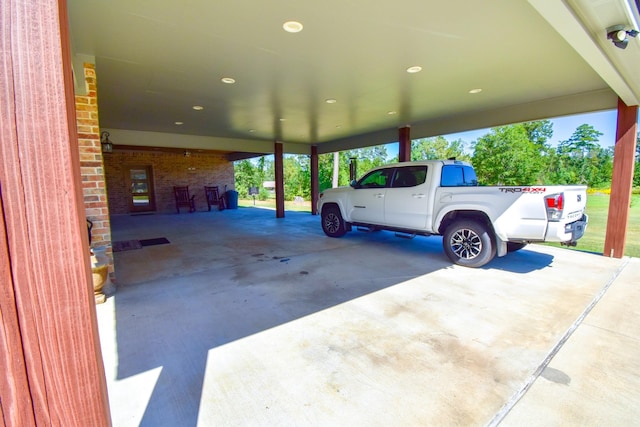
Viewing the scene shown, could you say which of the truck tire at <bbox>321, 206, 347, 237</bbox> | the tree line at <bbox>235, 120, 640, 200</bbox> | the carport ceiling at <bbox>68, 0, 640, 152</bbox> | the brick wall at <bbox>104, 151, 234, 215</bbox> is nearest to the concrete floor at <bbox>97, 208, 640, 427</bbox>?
the truck tire at <bbox>321, 206, 347, 237</bbox>

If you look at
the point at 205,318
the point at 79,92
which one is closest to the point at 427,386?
the point at 205,318

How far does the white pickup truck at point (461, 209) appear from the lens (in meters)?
4.14

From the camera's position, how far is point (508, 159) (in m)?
16.8

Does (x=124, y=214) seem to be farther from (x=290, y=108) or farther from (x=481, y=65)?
(x=481, y=65)

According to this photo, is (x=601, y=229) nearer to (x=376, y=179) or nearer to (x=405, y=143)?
(x=405, y=143)

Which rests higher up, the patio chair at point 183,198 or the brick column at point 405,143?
the brick column at point 405,143

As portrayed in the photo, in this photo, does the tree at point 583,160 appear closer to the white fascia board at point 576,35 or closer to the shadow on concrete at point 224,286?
the shadow on concrete at point 224,286

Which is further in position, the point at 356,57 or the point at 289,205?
the point at 289,205

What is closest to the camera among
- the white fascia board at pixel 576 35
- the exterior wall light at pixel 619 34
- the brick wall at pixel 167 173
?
the white fascia board at pixel 576 35

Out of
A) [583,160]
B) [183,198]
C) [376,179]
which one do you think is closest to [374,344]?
[376,179]

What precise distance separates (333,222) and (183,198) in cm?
1034

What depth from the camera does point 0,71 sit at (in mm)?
535

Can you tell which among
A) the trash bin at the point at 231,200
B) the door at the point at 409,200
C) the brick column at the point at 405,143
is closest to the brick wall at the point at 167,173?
the trash bin at the point at 231,200

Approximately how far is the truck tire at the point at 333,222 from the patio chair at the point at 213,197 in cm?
962
